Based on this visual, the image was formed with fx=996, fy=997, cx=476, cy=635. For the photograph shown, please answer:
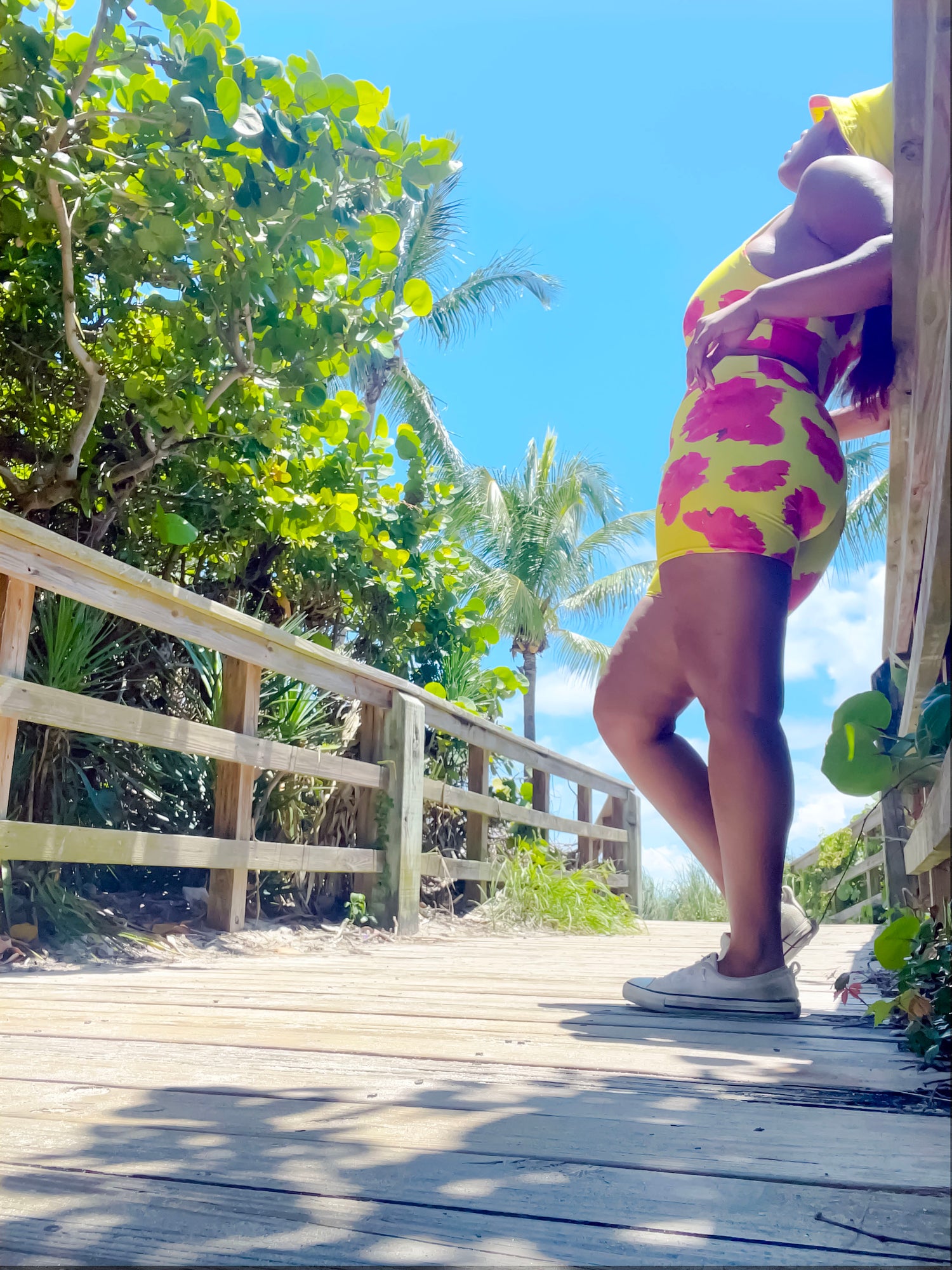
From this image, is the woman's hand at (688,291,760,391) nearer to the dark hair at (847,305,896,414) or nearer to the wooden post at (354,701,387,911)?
the dark hair at (847,305,896,414)

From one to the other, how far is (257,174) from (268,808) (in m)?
2.26

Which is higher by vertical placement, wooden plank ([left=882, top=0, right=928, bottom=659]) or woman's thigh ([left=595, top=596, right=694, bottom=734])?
wooden plank ([left=882, top=0, right=928, bottom=659])

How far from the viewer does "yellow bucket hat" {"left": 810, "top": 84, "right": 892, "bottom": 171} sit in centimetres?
187

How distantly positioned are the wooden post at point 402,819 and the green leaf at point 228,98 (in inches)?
88.5

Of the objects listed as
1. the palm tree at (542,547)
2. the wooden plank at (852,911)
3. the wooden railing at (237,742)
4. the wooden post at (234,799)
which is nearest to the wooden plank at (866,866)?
the wooden plank at (852,911)

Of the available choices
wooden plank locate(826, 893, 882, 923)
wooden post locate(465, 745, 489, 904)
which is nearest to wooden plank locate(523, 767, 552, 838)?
wooden post locate(465, 745, 489, 904)

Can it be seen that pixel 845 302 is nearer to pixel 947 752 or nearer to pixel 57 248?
pixel 947 752

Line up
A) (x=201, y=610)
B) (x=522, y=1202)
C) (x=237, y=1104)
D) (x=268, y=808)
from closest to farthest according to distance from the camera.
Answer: (x=522, y=1202) < (x=237, y=1104) < (x=201, y=610) < (x=268, y=808)

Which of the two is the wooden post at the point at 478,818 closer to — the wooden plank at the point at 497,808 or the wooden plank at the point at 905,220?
the wooden plank at the point at 497,808

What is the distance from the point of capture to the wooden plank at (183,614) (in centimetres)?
251

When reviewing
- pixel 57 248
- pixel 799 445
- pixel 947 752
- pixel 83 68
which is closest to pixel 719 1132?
pixel 947 752

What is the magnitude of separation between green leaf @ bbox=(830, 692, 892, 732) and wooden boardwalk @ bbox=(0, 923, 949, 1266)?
0.41 metres

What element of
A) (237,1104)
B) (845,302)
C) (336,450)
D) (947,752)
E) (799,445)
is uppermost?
(336,450)

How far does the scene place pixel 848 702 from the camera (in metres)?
1.27
